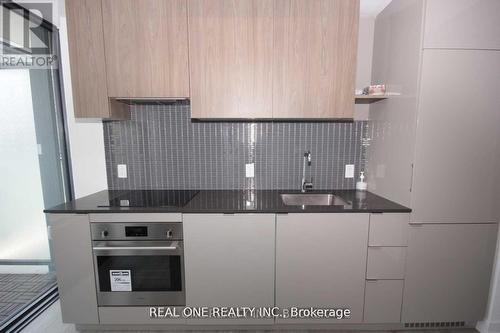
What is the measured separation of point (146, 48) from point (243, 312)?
1.99 m

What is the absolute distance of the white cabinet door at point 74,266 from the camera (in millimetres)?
1441

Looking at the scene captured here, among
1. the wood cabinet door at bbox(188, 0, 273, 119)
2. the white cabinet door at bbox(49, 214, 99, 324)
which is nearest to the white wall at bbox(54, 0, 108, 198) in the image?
the white cabinet door at bbox(49, 214, 99, 324)

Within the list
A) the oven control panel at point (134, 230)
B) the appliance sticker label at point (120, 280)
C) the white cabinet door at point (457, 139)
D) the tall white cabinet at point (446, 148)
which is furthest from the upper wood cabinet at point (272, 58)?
the appliance sticker label at point (120, 280)

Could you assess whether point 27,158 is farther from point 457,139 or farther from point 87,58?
point 457,139

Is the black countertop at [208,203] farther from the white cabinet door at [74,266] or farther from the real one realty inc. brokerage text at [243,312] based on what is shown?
the real one realty inc. brokerage text at [243,312]

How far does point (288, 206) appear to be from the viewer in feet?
4.89

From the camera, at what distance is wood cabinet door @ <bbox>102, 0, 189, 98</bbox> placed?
148cm

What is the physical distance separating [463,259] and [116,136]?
286cm

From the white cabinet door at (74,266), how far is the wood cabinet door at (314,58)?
5.22 feet

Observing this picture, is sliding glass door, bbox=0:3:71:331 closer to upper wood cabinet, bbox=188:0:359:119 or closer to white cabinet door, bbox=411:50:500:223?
upper wood cabinet, bbox=188:0:359:119

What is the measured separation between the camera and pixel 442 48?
4.27ft

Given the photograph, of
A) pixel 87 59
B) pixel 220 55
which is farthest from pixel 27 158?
pixel 220 55

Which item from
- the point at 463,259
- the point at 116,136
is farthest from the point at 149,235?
the point at 463,259

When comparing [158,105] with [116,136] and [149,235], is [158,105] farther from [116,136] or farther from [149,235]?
[149,235]
